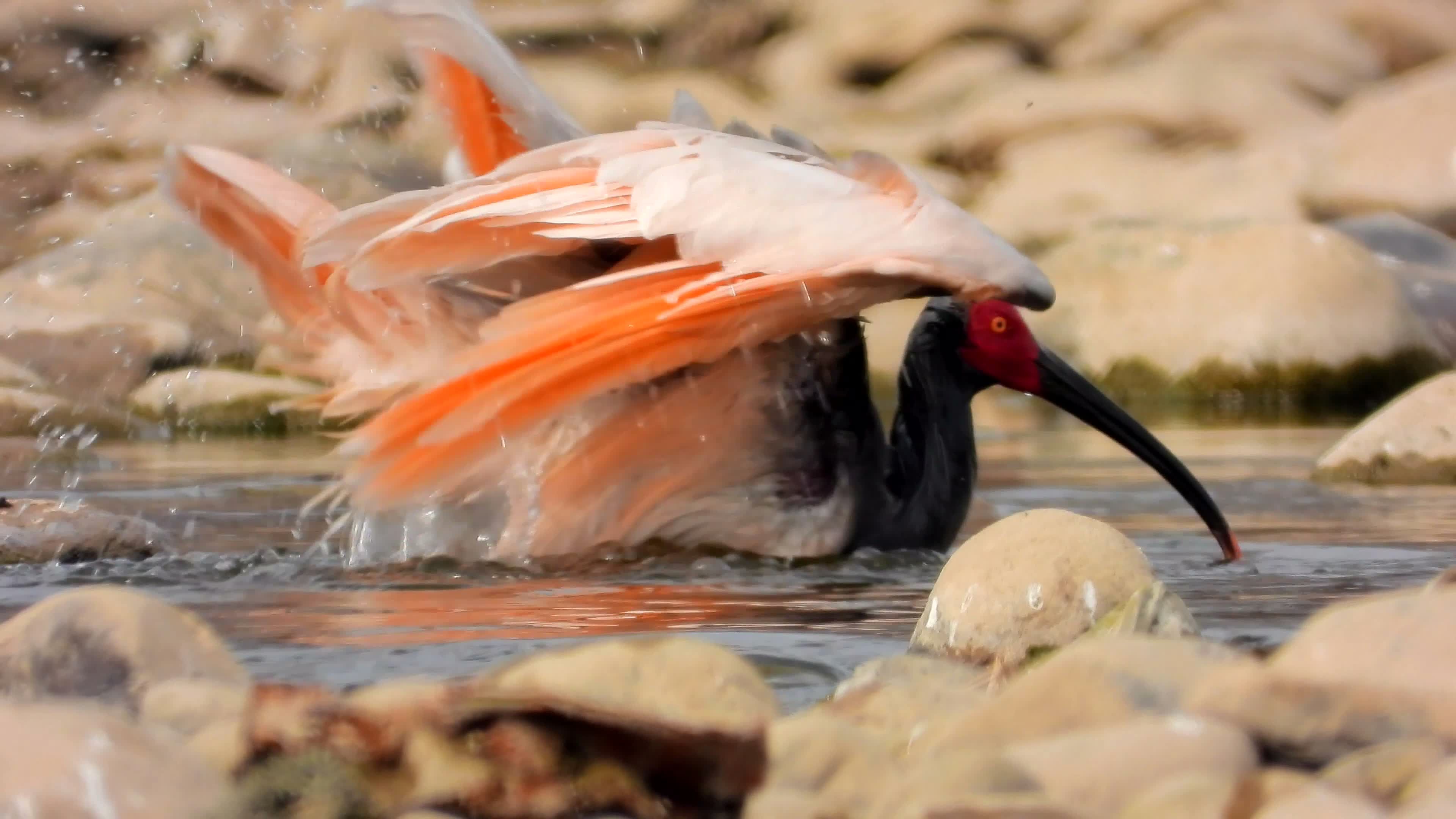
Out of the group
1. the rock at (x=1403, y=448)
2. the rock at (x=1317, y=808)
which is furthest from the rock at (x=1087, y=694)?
the rock at (x=1403, y=448)

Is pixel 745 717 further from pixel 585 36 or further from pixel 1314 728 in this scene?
pixel 585 36

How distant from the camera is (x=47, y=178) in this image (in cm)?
1720

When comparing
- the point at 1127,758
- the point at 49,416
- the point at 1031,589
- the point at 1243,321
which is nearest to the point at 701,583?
the point at 1031,589

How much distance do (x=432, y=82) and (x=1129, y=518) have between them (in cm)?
225

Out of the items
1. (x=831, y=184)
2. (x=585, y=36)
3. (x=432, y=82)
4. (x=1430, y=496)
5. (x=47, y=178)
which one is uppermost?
(x=585, y=36)

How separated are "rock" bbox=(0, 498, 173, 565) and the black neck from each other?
1715 millimetres

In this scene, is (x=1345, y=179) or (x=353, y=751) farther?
(x=1345, y=179)

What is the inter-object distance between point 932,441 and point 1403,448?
2.54m

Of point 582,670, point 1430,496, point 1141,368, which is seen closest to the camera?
point 582,670

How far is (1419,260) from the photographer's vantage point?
46.0 feet

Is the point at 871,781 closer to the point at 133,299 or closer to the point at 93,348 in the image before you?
the point at 93,348

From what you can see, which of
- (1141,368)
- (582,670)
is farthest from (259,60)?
(582,670)

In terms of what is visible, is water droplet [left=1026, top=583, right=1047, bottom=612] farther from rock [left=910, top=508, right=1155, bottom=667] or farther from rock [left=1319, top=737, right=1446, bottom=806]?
rock [left=1319, top=737, right=1446, bottom=806]

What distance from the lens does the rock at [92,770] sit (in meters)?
1.87
